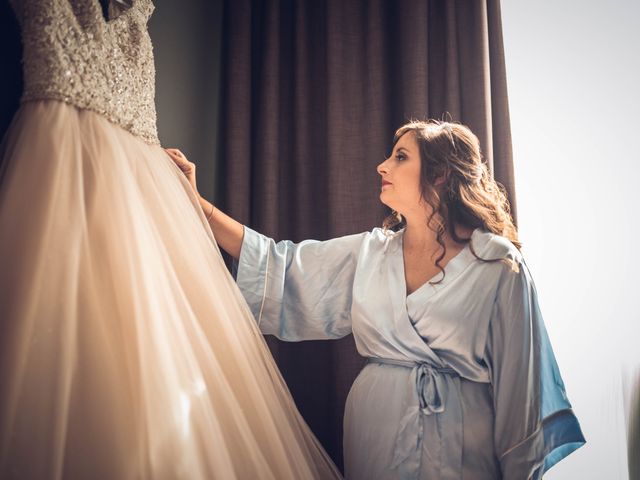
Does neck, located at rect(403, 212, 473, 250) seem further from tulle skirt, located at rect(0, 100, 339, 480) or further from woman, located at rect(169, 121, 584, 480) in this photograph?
tulle skirt, located at rect(0, 100, 339, 480)

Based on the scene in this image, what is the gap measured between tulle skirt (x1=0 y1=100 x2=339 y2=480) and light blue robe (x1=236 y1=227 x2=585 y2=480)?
29 cm

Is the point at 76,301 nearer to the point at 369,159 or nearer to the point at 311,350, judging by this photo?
the point at 311,350

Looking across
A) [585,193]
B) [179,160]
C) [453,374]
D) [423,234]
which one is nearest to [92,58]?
[179,160]

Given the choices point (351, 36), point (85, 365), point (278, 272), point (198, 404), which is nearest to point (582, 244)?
point (278, 272)

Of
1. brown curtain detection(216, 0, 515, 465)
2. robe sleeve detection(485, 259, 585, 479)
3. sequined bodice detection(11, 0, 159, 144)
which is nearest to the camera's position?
sequined bodice detection(11, 0, 159, 144)

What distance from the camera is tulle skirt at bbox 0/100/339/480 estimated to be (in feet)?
1.87

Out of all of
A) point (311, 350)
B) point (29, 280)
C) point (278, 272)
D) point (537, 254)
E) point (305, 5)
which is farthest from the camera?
point (305, 5)

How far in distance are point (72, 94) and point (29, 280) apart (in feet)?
1.10

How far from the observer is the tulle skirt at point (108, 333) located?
1.87 feet

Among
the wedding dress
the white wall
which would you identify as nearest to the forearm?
the wedding dress

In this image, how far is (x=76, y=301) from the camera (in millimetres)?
633

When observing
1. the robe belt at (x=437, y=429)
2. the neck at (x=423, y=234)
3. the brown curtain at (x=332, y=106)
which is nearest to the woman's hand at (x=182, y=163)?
the brown curtain at (x=332, y=106)

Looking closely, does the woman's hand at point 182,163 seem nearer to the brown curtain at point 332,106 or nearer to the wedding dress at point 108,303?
the wedding dress at point 108,303

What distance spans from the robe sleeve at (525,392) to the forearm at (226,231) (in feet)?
2.22
